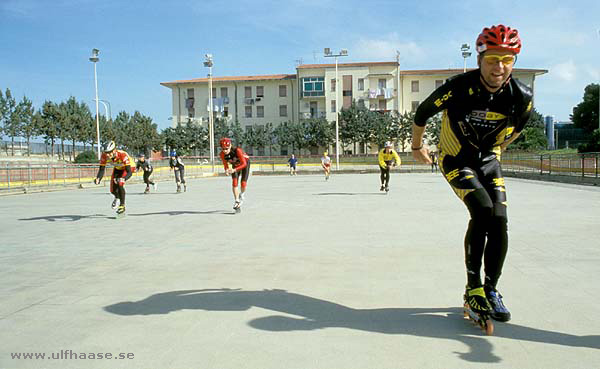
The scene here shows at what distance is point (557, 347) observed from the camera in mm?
3207

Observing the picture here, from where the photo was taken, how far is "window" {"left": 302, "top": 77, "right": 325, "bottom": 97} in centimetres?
7306

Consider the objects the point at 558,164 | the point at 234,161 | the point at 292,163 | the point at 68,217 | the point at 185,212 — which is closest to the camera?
the point at 68,217

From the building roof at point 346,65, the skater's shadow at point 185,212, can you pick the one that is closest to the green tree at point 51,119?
the building roof at point 346,65

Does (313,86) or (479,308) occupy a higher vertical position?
(313,86)

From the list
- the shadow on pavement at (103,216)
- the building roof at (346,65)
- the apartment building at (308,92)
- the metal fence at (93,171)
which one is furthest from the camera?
the apartment building at (308,92)

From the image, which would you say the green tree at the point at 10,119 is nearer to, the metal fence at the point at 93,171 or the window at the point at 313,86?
the metal fence at the point at 93,171

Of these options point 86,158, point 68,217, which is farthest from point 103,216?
point 86,158

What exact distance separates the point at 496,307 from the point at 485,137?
1281mm

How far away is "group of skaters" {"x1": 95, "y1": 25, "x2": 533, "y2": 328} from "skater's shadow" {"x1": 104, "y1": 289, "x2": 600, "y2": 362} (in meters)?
0.21

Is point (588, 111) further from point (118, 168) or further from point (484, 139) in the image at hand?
point (484, 139)

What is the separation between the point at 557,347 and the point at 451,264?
9.16 ft

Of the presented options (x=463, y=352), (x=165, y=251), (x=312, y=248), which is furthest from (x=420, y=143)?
(x=165, y=251)

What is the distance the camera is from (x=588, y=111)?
77.6 meters

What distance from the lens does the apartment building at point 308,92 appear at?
237 ft
